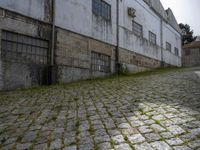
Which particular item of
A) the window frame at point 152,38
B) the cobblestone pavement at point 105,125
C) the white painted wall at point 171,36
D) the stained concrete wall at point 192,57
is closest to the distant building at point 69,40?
the window frame at point 152,38

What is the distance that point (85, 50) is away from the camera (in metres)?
14.2

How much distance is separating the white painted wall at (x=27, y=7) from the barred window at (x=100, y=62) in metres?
4.60

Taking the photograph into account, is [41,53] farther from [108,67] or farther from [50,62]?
[108,67]

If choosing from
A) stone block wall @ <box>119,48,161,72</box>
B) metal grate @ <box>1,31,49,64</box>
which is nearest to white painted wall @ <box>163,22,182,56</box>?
stone block wall @ <box>119,48,161,72</box>

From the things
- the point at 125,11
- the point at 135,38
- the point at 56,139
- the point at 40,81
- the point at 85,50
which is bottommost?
the point at 56,139

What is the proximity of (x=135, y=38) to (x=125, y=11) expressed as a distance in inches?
98.5

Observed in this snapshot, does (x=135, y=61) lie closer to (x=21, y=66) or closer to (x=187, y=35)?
(x=21, y=66)

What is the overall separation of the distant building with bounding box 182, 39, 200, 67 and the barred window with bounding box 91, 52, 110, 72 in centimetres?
2830

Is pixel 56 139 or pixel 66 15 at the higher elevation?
pixel 66 15

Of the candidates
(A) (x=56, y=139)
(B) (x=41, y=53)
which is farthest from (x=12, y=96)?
(A) (x=56, y=139)

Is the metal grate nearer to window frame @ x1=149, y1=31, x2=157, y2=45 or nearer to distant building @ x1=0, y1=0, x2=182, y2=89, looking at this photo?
distant building @ x1=0, y1=0, x2=182, y2=89

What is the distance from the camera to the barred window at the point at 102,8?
610 inches

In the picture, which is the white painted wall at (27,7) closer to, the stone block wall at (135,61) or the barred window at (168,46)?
Result: the stone block wall at (135,61)

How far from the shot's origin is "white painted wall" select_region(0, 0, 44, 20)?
10086mm
